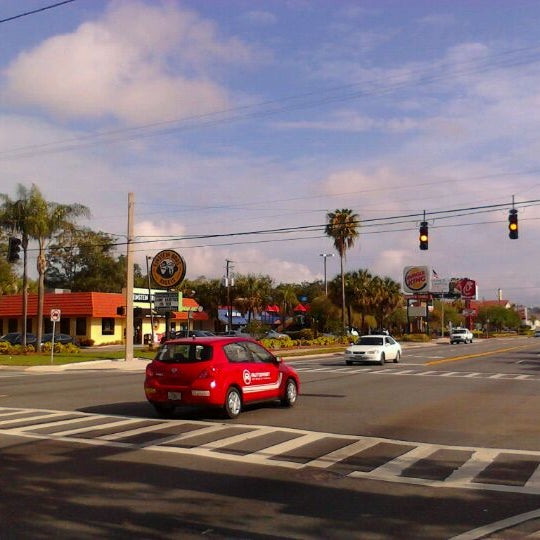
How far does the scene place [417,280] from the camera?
329 ft

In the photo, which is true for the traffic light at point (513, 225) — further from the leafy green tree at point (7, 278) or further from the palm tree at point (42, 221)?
the leafy green tree at point (7, 278)

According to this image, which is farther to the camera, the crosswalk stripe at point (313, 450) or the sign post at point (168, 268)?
the sign post at point (168, 268)

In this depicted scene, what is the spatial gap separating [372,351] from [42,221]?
21.7 m

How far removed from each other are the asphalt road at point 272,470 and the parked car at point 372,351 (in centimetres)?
1714

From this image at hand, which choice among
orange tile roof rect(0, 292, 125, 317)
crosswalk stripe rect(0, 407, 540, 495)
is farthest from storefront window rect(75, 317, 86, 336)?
crosswalk stripe rect(0, 407, 540, 495)

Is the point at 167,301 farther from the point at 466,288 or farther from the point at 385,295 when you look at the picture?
the point at 466,288

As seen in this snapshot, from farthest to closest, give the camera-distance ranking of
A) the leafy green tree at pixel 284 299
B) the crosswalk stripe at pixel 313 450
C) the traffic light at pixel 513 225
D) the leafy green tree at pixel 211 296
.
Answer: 1. the leafy green tree at pixel 284 299
2. the leafy green tree at pixel 211 296
3. the traffic light at pixel 513 225
4. the crosswalk stripe at pixel 313 450

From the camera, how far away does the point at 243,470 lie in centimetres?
888

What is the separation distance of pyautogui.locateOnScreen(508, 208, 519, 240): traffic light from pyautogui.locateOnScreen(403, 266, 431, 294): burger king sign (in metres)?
74.0

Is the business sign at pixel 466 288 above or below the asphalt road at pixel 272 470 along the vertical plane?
above

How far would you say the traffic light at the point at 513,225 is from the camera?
85.1 feet

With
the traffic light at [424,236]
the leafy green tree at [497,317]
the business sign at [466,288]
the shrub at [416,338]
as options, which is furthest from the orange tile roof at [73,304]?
the leafy green tree at [497,317]

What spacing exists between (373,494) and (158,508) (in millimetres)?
2361

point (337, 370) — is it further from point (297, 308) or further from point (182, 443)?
point (297, 308)
